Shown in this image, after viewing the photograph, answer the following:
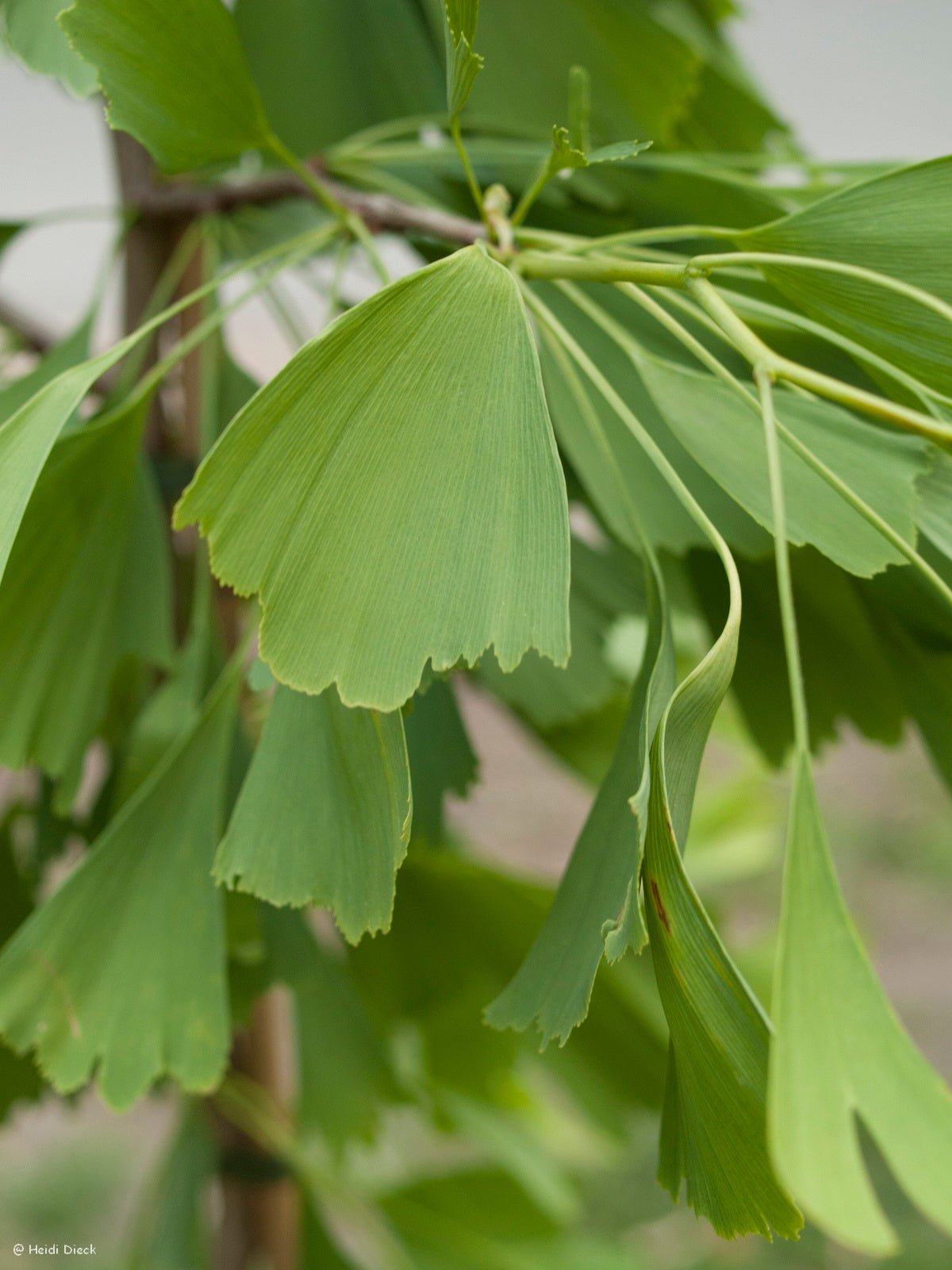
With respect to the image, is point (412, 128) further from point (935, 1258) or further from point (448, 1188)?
point (935, 1258)

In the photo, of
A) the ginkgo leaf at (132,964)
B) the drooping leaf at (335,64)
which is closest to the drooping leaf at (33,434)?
the ginkgo leaf at (132,964)

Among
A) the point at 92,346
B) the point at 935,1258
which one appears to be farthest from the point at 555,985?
the point at 935,1258

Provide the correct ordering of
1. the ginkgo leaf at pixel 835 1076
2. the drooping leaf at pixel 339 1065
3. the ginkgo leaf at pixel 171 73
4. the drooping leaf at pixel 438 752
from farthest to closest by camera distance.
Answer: the drooping leaf at pixel 339 1065
the drooping leaf at pixel 438 752
the ginkgo leaf at pixel 171 73
the ginkgo leaf at pixel 835 1076

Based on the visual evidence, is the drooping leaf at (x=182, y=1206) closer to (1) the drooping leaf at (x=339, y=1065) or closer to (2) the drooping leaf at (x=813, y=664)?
(1) the drooping leaf at (x=339, y=1065)

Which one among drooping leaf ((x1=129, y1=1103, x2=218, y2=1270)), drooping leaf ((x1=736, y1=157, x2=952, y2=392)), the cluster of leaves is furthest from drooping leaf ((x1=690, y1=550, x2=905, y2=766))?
drooping leaf ((x1=129, y1=1103, x2=218, y2=1270))

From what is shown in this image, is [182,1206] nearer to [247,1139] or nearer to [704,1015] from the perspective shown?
[247,1139]

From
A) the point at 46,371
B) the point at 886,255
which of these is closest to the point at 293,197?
the point at 46,371

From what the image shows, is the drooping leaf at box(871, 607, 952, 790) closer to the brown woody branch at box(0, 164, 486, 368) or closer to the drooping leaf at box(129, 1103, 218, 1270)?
the brown woody branch at box(0, 164, 486, 368)
